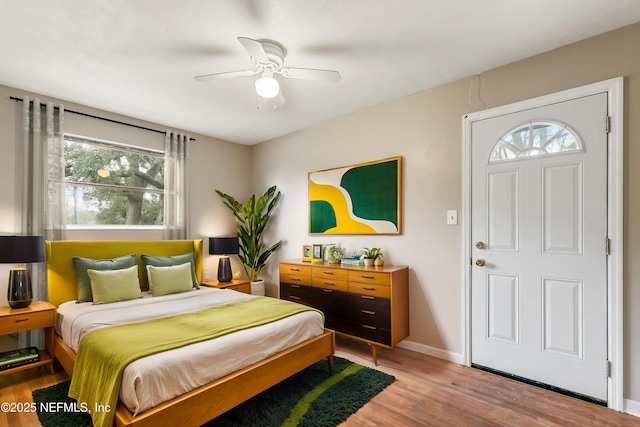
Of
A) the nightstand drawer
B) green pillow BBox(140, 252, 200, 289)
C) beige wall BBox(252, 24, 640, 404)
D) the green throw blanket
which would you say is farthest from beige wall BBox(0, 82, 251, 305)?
the green throw blanket

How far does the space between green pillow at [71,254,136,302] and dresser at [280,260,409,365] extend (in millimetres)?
1849

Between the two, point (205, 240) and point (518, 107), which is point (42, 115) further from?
point (518, 107)

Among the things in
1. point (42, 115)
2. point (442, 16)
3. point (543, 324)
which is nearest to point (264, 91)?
point (442, 16)

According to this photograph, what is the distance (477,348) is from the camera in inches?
112

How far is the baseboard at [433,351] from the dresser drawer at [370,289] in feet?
2.40

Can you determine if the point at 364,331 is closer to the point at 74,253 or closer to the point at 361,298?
the point at 361,298

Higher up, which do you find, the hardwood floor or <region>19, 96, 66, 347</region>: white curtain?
<region>19, 96, 66, 347</region>: white curtain

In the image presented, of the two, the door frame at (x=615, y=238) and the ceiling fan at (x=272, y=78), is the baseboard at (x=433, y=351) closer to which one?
the door frame at (x=615, y=238)

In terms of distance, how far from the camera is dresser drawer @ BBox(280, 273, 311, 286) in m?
3.59

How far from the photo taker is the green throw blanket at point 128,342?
172 cm

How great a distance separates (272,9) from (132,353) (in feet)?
7.26

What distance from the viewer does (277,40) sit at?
2.33 metres

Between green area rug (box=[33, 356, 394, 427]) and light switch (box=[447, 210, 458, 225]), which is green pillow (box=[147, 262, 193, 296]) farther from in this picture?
light switch (box=[447, 210, 458, 225])

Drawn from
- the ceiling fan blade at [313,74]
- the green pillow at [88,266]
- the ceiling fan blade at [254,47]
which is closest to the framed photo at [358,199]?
the ceiling fan blade at [313,74]
